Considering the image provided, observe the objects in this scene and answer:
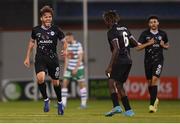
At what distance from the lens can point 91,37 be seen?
2816cm

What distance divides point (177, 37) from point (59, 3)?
177 inches

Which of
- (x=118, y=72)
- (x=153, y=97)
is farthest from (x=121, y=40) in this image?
(x=153, y=97)

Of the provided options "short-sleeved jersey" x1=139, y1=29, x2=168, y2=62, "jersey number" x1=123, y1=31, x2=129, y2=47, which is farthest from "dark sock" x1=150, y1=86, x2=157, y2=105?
"jersey number" x1=123, y1=31, x2=129, y2=47

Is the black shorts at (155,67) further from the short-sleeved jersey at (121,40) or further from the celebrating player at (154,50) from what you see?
the short-sleeved jersey at (121,40)

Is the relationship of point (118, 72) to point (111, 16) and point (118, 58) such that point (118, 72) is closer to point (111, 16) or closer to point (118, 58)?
point (118, 58)

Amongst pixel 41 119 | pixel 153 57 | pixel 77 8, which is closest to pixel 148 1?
pixel 77 8

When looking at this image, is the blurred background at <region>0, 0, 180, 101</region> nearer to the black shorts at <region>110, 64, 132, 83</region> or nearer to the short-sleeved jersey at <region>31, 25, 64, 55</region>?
the short-sleeved jersey at <region>31, 25, 64, 55</region>

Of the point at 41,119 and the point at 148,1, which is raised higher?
the point at 148,1

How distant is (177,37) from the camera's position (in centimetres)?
2823

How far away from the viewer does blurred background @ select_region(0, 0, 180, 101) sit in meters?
27.6

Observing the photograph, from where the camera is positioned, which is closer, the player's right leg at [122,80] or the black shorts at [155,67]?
the player's right leg at [122,80]

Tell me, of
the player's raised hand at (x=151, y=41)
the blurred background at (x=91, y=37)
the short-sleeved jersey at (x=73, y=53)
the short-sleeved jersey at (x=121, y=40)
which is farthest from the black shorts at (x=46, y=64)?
the blurred background at (x=91, y=37)

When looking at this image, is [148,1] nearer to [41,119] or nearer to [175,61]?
[175,61]

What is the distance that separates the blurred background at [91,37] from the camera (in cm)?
2756
